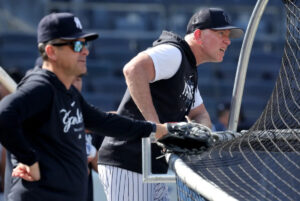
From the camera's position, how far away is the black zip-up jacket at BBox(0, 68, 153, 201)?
7.48 feet

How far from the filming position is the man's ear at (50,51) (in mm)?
2463

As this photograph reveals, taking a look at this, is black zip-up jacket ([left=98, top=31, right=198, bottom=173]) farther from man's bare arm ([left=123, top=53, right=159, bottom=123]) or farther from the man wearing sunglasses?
the man wearing sunglasses

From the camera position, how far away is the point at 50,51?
2.47 m

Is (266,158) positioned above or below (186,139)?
below

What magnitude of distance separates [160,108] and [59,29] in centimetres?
117

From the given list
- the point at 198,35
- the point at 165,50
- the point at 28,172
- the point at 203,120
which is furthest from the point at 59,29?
the point at 203,120

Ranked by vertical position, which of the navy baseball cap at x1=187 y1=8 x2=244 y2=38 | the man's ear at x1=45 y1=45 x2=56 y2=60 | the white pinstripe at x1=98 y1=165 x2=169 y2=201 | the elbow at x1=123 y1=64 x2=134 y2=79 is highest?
the man's ear at x1=45 y1=45 x2=56 y2=60

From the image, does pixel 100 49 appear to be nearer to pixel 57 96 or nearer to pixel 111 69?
pixel 111 69

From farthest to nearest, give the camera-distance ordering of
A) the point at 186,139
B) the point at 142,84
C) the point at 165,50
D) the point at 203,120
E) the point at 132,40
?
the point at 132,40 → the point at 203,120 → the point at 165,50 → the point at 142,84 → the point at 186,139

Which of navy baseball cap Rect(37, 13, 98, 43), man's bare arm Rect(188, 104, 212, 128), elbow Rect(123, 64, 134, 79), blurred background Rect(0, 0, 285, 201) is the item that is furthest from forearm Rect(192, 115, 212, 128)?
blurred background Rect(0, 0, 285, 201)

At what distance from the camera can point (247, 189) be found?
3.08 meters

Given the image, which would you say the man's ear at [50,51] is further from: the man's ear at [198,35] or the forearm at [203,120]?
the forearm at [203,120]

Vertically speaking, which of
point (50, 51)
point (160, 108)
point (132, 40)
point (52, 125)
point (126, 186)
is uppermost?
point (50, 51)

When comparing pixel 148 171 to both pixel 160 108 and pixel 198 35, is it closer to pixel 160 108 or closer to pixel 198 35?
pixel 160 108
